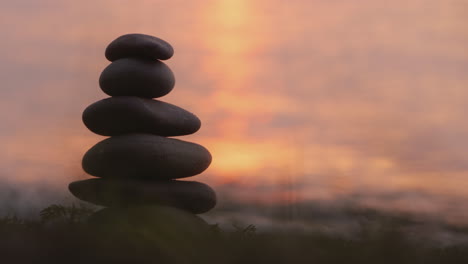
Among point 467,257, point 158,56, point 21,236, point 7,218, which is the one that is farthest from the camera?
point 158,56

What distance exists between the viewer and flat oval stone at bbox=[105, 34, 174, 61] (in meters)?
8.40

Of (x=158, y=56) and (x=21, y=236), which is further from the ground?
(x=158, y=56)

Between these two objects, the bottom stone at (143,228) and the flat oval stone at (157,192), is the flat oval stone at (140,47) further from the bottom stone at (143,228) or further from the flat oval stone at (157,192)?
the bottom stone at (143,228)

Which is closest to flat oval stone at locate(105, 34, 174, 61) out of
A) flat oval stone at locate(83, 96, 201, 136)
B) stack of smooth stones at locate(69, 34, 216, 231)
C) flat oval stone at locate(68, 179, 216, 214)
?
stack of smooth stones at locate(69, 34, 216, 231)

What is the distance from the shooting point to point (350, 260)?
4371 millimetres

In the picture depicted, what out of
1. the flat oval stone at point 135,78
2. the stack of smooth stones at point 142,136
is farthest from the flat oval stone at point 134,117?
the flat oval stone at point 135,78

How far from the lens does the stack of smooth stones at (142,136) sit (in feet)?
26.0

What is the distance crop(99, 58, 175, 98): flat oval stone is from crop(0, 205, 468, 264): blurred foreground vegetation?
3949 millimetres

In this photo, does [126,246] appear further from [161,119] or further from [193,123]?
[193,123]

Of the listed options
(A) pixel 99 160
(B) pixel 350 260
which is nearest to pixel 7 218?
(A) pixel 99 160

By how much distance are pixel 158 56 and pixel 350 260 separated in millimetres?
5192

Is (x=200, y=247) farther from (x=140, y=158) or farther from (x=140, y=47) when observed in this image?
(x=140, y=47)

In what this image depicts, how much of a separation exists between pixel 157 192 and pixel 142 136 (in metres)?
0.86

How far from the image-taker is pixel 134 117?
8148 mm
